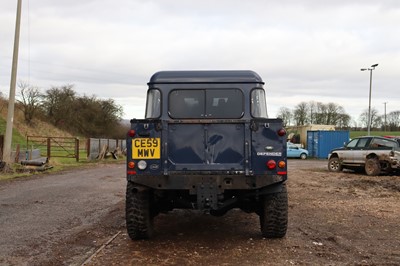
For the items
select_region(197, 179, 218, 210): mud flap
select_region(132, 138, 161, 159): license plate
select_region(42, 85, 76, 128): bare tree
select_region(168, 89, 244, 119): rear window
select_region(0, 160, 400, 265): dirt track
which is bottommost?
select_region(0, 160, 400, 265): dirt track

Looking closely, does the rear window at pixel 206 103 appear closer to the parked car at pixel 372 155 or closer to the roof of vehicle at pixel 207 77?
the roof of vehicle at pixel 207 77

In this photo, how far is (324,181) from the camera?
1611 cm

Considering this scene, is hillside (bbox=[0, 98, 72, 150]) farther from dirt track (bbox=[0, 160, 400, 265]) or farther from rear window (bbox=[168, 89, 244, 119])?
rear window (bbox=[168, 89, 244, 119])

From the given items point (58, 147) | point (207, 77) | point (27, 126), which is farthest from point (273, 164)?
point (27, 126)

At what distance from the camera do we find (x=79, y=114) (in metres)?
67.2

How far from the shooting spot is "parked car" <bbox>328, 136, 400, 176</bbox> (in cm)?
1756

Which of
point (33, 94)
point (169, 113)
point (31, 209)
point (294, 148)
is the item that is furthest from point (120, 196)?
point (33, 94)

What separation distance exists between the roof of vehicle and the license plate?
1.04 meters

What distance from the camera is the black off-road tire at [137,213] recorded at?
6.55m

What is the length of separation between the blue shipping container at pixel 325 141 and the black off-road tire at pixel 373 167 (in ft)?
66.2

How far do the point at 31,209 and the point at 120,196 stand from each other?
2882 millimetres

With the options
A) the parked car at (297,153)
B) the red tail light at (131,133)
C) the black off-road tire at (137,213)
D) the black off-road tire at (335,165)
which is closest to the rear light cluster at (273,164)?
the black off-road tire at (137,213)

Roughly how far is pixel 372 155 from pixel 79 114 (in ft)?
180

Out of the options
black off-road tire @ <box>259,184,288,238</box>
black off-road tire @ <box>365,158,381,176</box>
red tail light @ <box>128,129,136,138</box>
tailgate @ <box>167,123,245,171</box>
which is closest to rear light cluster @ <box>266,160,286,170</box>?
tailgate @ <box>167,123,245,171</box>
